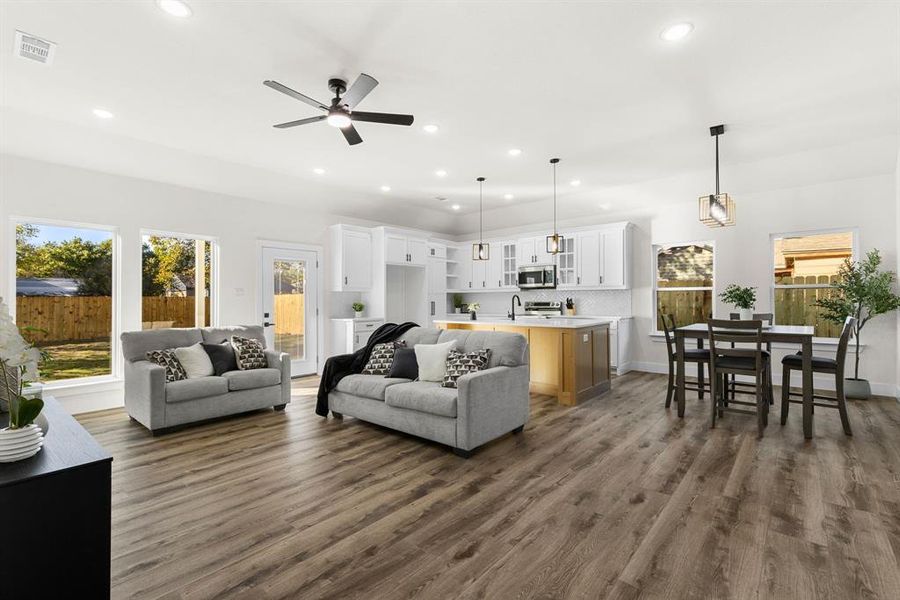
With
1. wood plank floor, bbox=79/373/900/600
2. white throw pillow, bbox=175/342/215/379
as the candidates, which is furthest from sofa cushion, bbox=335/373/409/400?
white throw pillow, bbox=175/342/215/379

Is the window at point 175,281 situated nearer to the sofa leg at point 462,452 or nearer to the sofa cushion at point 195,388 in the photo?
the sofa cushion at point 195,388

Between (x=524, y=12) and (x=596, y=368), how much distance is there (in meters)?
4.15

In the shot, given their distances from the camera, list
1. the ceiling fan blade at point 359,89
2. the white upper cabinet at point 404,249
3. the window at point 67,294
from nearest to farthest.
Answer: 1. the ceiling fan blade at point 359,89
2. the window at point 67,294
3. the white upper cabinet at point 404,249

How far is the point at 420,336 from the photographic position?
453 centimetres

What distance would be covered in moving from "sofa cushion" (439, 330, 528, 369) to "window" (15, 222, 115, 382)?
4.28 metres

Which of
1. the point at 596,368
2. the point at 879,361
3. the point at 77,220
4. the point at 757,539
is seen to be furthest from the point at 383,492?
the point at 879,361

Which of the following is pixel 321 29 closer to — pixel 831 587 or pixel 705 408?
pixel 831 587

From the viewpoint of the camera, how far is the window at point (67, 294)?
4664 mm

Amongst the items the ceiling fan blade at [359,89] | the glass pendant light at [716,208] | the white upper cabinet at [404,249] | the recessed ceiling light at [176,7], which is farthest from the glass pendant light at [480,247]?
the recessed ceiling light at [176,7]

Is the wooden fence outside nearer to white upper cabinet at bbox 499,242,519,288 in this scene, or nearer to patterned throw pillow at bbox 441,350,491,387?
patterned throw pillow at bbox 441,350,491,387

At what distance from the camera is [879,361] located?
17.7ft

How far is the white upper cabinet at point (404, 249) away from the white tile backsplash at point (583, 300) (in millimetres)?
1714

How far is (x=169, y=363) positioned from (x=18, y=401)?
121 inches

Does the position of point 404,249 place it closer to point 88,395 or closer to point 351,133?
point 351,133
